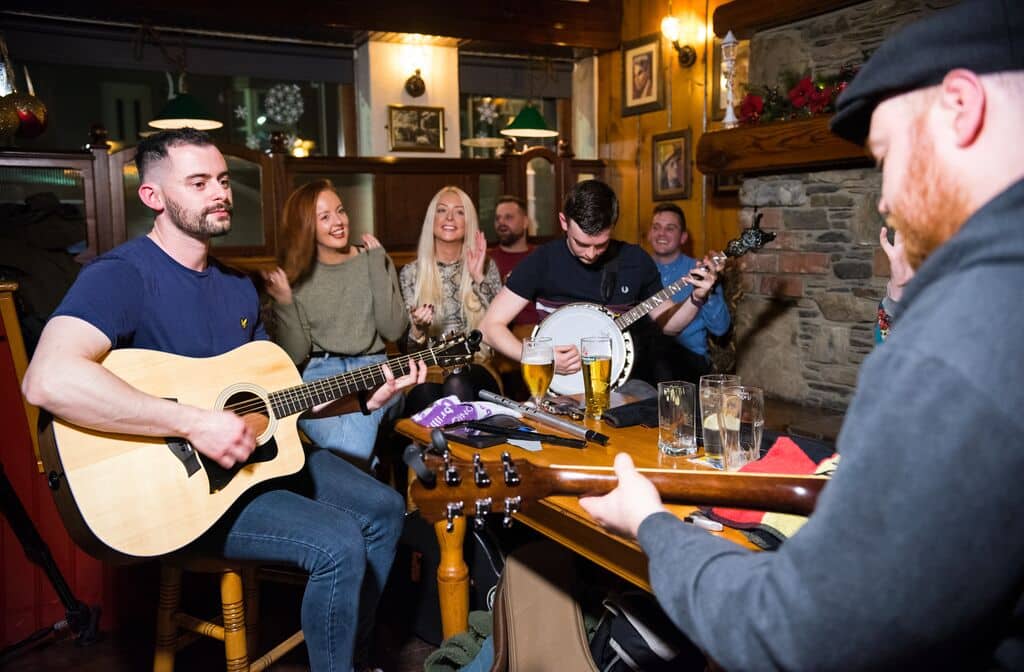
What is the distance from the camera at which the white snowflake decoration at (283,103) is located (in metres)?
7.61

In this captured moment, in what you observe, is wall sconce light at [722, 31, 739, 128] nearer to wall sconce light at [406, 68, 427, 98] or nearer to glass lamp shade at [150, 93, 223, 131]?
wall sconce light at [406, 68, 427, 98]

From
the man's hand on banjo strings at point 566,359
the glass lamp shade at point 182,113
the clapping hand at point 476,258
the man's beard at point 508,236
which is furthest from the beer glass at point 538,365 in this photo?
the glass lamp shade at point 182,113

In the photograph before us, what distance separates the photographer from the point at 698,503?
119 cm

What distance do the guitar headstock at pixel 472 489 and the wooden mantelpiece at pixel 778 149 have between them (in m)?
3.60

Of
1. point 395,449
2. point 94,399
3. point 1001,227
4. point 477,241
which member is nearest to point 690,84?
point 477,241

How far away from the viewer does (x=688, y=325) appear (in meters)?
3.99

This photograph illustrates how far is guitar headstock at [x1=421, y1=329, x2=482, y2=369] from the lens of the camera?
2295 millimetres

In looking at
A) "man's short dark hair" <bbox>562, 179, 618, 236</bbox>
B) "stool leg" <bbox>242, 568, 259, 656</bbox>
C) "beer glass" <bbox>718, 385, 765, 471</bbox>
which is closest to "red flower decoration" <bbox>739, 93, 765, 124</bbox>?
"man's short dark hair" <bbox>562, 179, 618, 236</bbox>

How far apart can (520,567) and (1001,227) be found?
1.46 meters

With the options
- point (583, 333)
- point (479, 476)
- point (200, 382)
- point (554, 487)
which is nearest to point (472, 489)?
point (479, 476)

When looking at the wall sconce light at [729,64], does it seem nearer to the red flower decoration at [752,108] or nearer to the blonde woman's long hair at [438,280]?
the red flower decoration at [752,108]

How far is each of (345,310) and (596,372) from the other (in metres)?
1.62

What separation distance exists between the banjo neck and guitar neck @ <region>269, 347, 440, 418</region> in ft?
3.13

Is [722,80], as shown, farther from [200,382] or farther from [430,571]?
[200,382]
